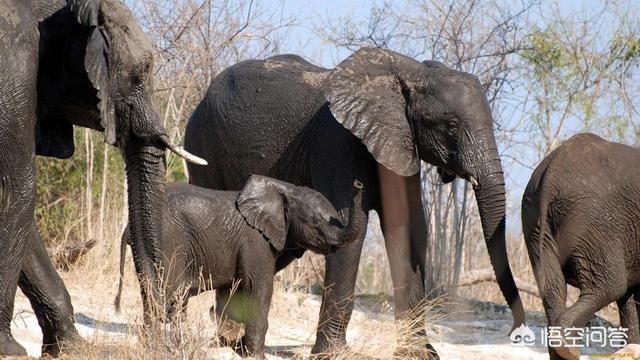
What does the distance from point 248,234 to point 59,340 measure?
1.96 meters

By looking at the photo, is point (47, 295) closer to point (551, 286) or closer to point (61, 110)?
point (61, 110)

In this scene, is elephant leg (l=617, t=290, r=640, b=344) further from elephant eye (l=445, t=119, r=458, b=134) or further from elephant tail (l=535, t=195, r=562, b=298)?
elephant eye (l=445, t=119, r=458, b=134)

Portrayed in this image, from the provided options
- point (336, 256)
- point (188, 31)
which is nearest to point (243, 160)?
point (336, 256)

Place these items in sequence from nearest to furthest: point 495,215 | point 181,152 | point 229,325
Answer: point 181,152 < point 229,325 < point 495,215

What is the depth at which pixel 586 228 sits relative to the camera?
9016mm

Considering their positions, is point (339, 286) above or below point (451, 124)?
below

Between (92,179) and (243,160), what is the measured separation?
4.85 meters

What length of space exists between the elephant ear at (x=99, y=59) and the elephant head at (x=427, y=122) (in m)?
3.36

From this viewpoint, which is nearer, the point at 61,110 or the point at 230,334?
the point at 61,110

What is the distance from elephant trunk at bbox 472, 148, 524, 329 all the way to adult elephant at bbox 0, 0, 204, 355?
298 cm

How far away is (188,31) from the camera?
44.2 ft

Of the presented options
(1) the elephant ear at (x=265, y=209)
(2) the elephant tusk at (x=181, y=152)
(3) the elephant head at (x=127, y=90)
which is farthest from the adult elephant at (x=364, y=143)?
(2) the elephant tusk at (x=181, y=152)

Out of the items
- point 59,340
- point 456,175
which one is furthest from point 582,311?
point 59,340

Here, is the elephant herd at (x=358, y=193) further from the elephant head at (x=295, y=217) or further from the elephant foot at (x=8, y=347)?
the elephant foot at (x=8, y=347)
